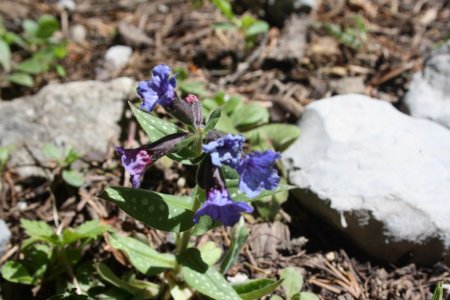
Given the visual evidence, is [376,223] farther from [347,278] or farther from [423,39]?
[423,39]

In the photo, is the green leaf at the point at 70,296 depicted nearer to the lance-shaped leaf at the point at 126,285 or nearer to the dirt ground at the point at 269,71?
the lance-shaped leaf at the point at 126,285

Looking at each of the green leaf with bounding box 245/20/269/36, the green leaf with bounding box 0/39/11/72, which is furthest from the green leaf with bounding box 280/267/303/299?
the green leaf with bounding box 0/39/11/72

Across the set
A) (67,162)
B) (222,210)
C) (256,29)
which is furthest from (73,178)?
(256,29)

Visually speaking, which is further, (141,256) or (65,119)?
(65,119)

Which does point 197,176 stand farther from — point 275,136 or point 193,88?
point 193,88

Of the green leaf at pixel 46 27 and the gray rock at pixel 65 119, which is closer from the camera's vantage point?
the gray rock at pixel 65 119

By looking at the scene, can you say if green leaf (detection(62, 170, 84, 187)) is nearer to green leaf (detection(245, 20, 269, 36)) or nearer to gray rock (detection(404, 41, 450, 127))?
green leaf (detection(245, 20, 269, 36))

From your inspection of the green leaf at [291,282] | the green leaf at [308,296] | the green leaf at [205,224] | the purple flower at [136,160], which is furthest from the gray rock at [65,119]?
the green leaf at [308,296]
